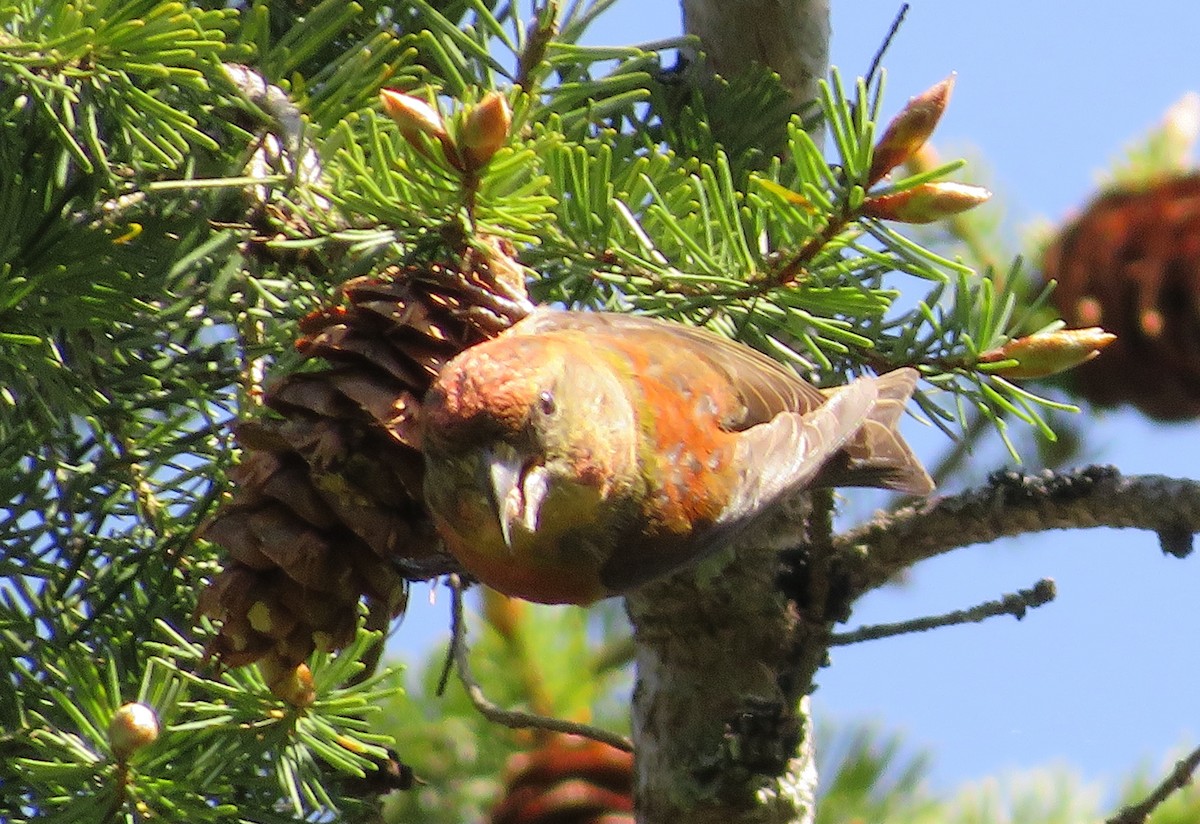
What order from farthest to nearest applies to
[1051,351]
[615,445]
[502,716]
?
[502,716]
[615,445]
[1051,351]

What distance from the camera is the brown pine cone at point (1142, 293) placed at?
2023 mm

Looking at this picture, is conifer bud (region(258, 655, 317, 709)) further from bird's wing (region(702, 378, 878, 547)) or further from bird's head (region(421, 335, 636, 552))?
bird's wing (region(702, 378, 878, 547))

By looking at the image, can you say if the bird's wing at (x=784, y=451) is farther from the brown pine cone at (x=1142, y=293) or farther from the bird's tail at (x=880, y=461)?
the brown pine cone at (x=1142, y=293)

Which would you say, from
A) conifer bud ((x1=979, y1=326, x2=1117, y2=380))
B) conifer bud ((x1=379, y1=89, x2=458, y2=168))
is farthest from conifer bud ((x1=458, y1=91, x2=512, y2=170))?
conifer bud ((x1=979, y1=326, x2=1117, y2=380))

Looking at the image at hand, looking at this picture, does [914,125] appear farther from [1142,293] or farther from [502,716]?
[1142,293]

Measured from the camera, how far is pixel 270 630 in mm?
1249

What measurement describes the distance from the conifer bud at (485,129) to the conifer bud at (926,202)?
269 mm

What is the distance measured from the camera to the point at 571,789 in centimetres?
195

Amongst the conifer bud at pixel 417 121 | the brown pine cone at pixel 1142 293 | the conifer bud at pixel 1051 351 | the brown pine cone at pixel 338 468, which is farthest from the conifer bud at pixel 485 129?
the brown pine cone at pixel 1142 293

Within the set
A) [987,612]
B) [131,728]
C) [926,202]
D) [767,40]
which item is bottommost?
[131,728]

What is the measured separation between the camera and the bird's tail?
1.66 meters

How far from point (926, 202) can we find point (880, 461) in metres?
0.71

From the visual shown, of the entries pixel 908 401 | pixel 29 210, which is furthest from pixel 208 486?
pixel 908 401

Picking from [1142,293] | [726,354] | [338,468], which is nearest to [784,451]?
[726,354]
